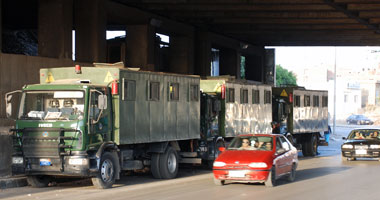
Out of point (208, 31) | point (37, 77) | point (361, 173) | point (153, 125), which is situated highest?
point (208, 31)

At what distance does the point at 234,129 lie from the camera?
80.1ft

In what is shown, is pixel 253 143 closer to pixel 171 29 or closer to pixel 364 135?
pixel 364 135

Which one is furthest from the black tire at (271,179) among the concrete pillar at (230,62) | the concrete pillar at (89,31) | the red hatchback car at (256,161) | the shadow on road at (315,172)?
the concrete pillar at (230,62)

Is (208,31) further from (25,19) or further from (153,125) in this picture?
(153,125)

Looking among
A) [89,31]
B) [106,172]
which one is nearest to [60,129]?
[106,172]

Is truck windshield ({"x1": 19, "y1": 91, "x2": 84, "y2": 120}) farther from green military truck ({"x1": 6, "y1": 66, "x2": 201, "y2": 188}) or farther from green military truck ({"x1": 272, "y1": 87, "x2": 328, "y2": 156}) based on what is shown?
green military truck ({"x1": 272, "y1": 87, "x2": 328, "y2": 156})

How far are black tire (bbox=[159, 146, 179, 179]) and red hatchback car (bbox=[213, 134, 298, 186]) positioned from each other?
244cm

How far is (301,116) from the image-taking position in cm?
3111

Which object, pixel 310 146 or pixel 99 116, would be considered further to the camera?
pixel 310 146

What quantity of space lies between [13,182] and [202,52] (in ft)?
81.2

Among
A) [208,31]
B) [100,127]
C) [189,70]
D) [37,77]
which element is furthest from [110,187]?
[208,31]

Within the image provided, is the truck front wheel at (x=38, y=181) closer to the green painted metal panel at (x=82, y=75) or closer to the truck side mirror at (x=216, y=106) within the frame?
the green painted metal panel at (x=82, y=75)

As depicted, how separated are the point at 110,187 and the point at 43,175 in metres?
1.84

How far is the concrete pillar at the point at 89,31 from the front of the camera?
28125mm
